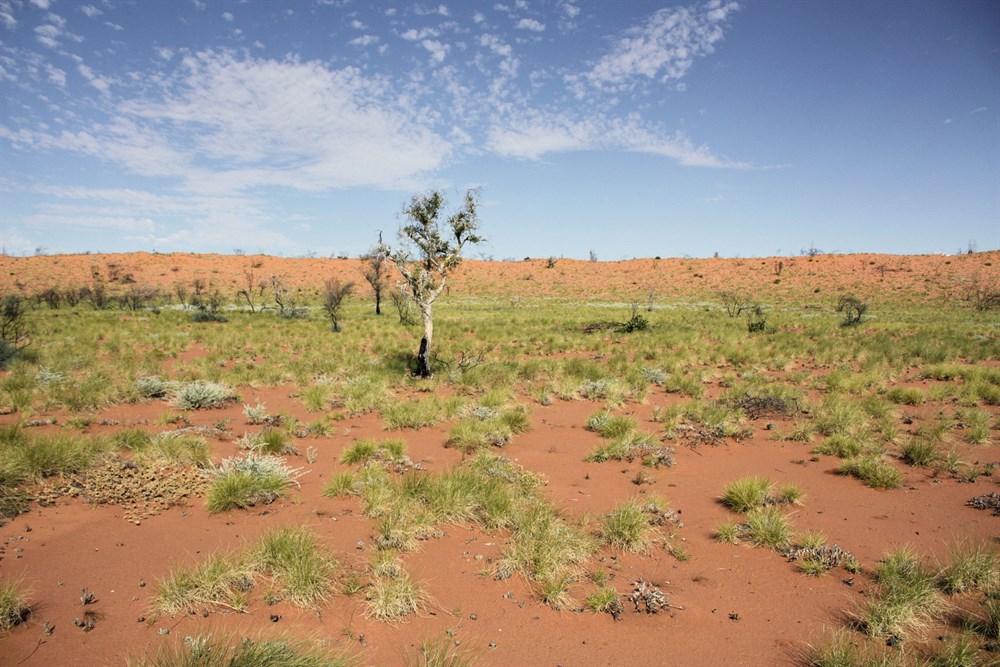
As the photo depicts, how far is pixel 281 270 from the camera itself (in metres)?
71.3

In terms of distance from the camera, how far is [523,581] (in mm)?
5191

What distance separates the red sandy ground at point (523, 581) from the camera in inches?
164

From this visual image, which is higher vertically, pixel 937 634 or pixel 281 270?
pixel 281 270

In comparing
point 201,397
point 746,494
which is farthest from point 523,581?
point 201,397

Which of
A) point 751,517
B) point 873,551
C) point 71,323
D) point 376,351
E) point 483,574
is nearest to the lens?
point 483,574

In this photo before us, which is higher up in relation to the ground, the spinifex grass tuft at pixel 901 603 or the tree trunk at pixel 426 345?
the tree trunk at pixel 426 345

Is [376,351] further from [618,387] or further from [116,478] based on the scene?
[116,478]

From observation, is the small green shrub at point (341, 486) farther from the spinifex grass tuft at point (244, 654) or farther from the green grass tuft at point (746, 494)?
the green grass tuft at point (746, 494)

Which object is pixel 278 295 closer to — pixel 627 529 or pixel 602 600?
pixel 627 529

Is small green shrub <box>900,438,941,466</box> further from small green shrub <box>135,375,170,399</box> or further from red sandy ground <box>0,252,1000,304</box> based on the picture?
red sandy ground <box>0,252,1000,304</box>

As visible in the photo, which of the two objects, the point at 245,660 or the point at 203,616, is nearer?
the point at 245,660

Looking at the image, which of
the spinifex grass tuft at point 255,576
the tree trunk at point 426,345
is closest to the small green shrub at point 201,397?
the tree trunk at point 426,345

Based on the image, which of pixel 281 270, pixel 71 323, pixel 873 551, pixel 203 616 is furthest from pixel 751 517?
pixel 281 270

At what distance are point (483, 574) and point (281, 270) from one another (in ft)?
245
